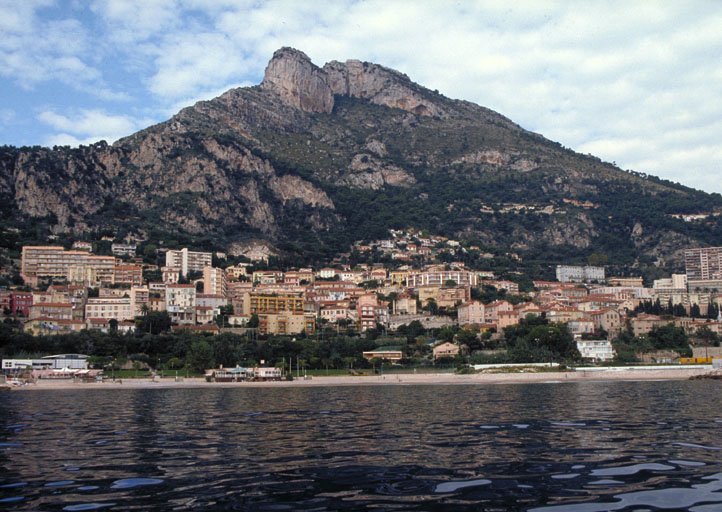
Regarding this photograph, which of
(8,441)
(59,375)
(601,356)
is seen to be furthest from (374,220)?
(8,441)

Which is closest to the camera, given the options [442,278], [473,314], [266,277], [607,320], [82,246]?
[607,320]

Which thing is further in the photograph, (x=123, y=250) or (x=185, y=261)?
(x=123, y=250)

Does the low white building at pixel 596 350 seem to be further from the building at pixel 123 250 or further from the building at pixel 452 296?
the building at pixel 123 250

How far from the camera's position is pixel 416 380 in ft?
241

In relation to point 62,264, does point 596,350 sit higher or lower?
lower

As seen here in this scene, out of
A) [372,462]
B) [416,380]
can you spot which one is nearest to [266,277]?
[416,380]

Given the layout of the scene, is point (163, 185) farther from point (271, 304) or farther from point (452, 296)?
point (452, 296)

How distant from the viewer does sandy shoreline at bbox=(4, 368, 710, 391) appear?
223ft

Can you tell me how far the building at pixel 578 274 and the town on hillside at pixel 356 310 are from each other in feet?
8.71

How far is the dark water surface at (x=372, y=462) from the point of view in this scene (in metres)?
11.9

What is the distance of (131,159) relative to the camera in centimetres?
17838

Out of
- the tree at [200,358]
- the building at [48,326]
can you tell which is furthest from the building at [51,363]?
the building at [48,326]

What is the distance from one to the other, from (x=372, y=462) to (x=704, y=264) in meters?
173

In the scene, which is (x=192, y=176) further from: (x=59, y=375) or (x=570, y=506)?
(x=570, y=506)
